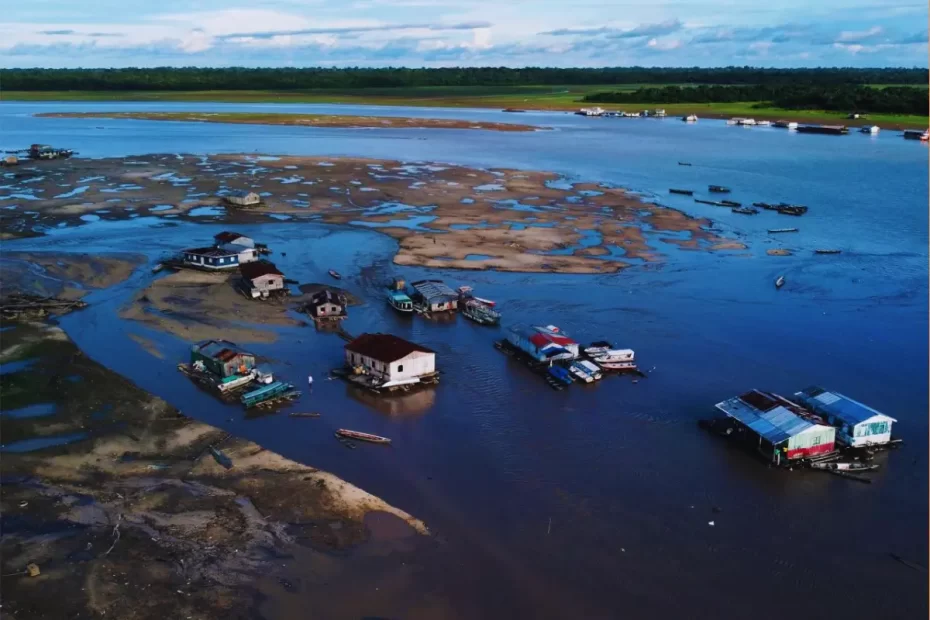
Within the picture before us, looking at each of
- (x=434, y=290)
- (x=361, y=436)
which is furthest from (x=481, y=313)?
(x=361, y=436)

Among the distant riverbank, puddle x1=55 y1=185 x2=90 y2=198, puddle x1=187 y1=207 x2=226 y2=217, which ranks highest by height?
the distant riverbank

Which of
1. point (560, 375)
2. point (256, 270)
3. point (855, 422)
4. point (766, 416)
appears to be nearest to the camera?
point (855, 422)

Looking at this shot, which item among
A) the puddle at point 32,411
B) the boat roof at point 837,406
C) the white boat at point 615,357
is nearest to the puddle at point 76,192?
the puddle at point 32,411

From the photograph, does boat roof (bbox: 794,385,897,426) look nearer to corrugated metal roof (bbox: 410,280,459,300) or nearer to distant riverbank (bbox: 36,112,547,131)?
corrugated metal roof (bbox: 410,280,459,300)

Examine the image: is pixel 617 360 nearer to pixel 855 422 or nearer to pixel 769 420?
pixel 769 420

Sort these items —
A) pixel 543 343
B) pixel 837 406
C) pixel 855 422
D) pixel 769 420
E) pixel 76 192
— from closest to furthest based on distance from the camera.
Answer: pixel 855 422 < pixel 769 420 < pixel 837 406 < pixel 543 343 < pixel 76 192

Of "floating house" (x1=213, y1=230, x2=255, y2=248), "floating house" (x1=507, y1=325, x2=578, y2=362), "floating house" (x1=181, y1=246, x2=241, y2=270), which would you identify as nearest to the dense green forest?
"floating house" (x1=213, y1=230, x2=255, y2=248)

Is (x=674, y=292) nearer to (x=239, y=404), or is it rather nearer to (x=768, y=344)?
(x=768, y=344)
